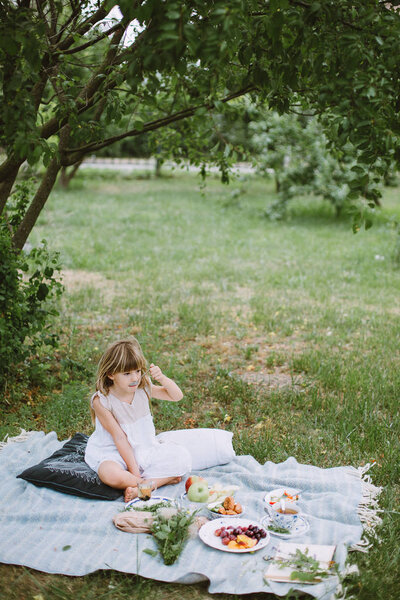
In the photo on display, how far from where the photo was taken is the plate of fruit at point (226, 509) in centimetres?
350

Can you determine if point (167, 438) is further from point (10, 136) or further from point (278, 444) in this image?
point (10, 136)

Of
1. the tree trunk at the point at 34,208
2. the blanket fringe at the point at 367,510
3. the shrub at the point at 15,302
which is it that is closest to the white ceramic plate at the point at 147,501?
the blanket fringe at the point at 367,510

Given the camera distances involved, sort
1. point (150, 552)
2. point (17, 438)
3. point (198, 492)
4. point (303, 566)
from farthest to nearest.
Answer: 1. point (17, 438)
2. point (198, 492)
3. point (150, 552)
4. point (303, 566)

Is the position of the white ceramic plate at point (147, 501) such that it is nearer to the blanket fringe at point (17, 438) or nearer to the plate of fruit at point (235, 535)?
the plate of fruit at point (235, 535)

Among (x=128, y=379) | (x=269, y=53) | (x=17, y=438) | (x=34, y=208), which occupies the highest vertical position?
(x=269, y=53)

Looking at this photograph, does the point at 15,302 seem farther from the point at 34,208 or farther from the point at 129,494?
the point at 129,494

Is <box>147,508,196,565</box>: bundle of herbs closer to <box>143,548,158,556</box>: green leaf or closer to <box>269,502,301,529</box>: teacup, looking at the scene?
<box>143,548,158,556</box>: green leaf

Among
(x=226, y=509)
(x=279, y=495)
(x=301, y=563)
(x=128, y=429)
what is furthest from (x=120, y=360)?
(x=301, y=563)

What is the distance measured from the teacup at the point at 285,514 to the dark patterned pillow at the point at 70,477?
93 centimetres

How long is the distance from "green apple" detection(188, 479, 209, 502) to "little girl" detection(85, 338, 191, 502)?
214 mm

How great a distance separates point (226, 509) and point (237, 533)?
261mm

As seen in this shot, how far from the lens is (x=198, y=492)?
3.73m

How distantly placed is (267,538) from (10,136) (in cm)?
229

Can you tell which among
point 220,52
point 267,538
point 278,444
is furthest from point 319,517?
point 220,52
